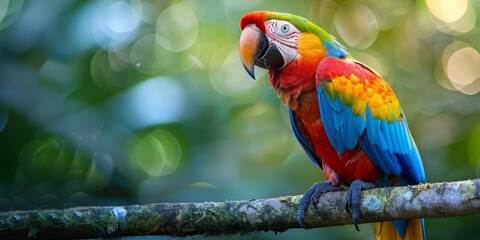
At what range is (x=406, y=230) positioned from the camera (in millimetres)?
3215

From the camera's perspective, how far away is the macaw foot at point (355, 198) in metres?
2.76

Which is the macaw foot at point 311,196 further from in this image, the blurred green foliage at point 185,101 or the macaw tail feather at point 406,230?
the blurred green foliage at point 185,101

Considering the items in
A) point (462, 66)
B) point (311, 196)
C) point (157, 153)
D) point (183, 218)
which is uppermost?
point (462, 66)

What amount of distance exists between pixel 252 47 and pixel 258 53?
42mm

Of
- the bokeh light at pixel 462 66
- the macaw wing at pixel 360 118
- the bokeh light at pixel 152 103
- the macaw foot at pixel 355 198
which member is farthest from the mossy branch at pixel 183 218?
the bokeh light at pixel 462 66

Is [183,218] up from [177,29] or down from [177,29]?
down

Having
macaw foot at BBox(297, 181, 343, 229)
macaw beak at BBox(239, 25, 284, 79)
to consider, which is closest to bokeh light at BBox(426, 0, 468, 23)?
macaw beak at BBox(239, 25, 284, 79)

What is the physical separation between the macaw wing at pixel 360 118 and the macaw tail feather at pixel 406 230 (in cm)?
Result: 21

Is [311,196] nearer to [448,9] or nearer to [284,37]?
[284,37]

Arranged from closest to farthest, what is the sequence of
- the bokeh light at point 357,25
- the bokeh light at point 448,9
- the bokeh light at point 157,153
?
1. the bokeh light at point 157,153
2. the bokeh light at point 448,9
3. the bokeh light at point 357,25

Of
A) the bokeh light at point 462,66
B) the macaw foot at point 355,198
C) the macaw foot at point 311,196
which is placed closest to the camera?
the macaw foot at point 355,198

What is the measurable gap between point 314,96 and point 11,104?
249 cm

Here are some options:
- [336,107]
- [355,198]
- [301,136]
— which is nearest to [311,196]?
[355,198]

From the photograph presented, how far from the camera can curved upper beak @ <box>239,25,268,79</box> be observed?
3.29 metres
